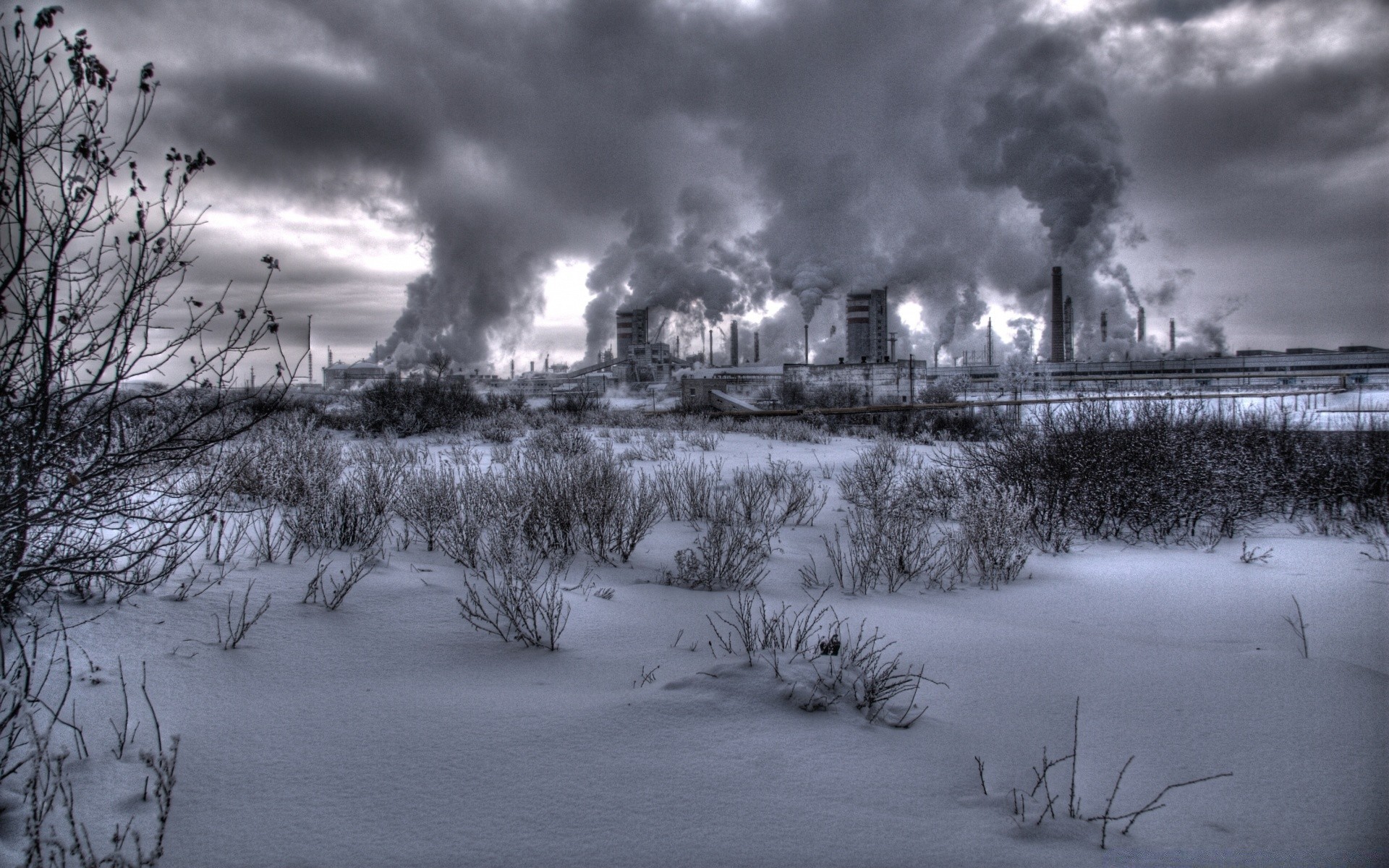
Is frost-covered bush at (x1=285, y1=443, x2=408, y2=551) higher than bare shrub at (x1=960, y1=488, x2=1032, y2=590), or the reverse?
frost-covered bush at (x1=285, y1=443, x2=408, y2=551)

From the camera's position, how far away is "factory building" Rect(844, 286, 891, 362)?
42.4 meters

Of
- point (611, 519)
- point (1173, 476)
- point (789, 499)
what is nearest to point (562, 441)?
point (789, 499)

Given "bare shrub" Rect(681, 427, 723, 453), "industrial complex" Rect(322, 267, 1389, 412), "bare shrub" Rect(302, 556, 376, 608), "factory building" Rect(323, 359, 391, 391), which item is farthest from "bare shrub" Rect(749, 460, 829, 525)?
"factory building" Rect(323, 359, 391, 391)

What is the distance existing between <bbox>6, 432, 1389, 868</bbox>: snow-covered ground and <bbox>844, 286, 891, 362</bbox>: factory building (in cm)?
4055

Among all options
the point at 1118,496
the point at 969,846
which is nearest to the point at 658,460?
the point at 1118,496

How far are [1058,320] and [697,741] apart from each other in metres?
42.3

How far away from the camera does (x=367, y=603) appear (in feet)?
11.1

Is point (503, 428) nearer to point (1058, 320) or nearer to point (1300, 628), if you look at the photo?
point (1300, 628)

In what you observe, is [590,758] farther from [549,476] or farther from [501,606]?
[549,476]

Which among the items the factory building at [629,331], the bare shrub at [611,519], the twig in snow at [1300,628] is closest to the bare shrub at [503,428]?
the bare shrub at [611,519]

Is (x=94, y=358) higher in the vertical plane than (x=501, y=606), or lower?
higher

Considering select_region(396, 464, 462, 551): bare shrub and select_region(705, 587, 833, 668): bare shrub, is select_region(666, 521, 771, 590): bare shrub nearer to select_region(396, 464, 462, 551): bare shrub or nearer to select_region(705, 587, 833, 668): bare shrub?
select_region(705, 587, 833, 668): bare shrub

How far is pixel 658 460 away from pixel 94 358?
890 centimetres

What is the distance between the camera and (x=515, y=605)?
2998 mm
